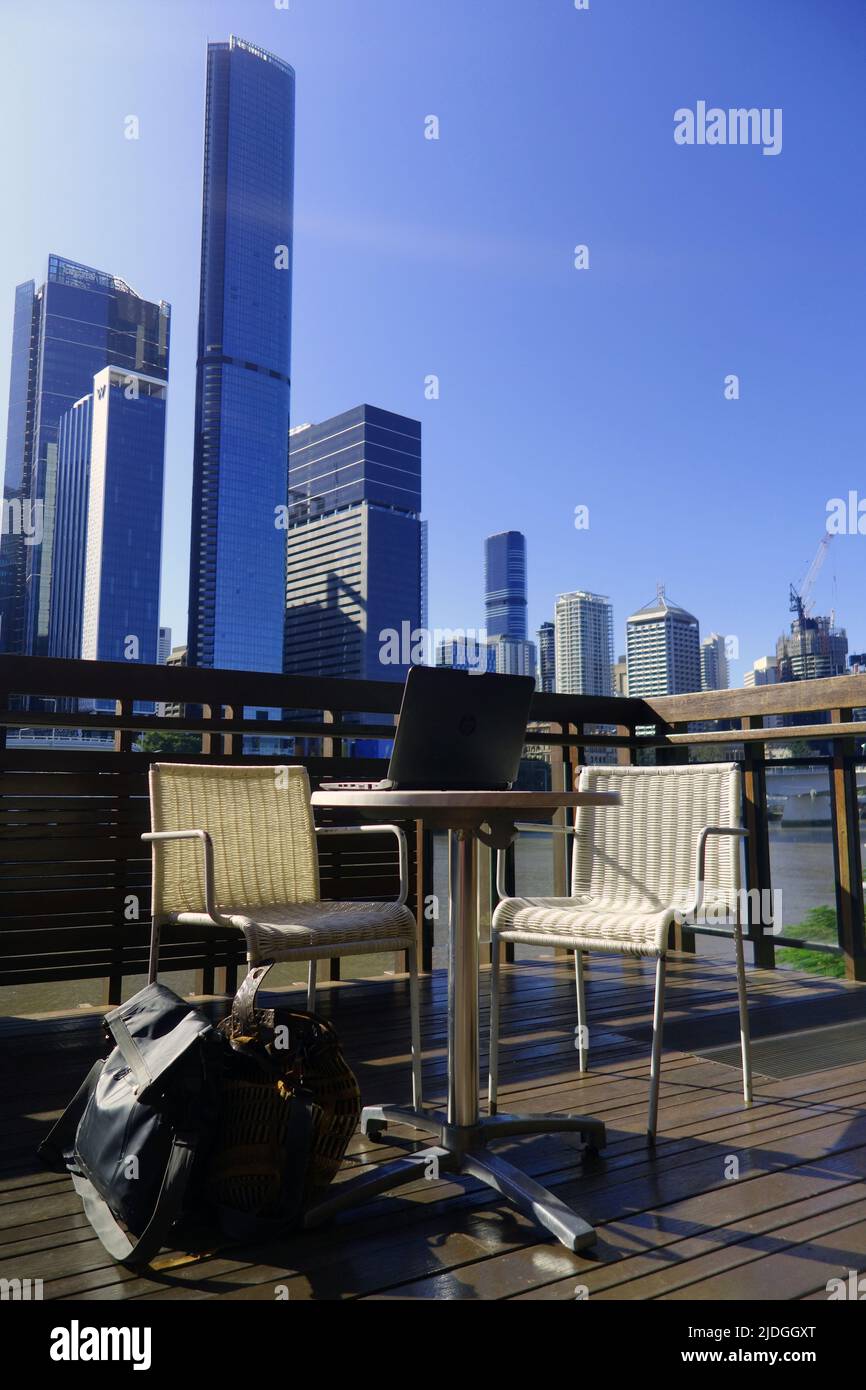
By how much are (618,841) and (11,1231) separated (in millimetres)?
1749

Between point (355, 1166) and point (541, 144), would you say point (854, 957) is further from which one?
point (541, 144)

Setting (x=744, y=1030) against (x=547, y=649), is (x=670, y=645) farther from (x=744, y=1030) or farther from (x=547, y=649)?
(x=547, y=649)

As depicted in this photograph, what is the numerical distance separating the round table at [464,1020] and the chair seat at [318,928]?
0.29 m

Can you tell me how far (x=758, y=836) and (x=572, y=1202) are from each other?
2.61 m

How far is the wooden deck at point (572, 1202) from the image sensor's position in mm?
1459

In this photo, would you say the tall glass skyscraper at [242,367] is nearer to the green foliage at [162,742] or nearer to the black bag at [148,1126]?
the green foliage at [162,742]

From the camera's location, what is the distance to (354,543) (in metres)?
37.4

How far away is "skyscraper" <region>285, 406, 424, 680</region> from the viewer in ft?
119

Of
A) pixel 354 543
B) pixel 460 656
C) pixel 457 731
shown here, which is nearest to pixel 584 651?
pixel 354 543

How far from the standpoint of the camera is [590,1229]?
156 cm

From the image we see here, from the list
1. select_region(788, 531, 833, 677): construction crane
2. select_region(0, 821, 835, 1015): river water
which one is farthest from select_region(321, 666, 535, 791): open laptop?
select_region(788, 531, 833, 677): construction crane

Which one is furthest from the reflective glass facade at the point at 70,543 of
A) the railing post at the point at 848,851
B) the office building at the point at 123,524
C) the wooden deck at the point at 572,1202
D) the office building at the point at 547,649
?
the wooden deck at the point at 572,1202
